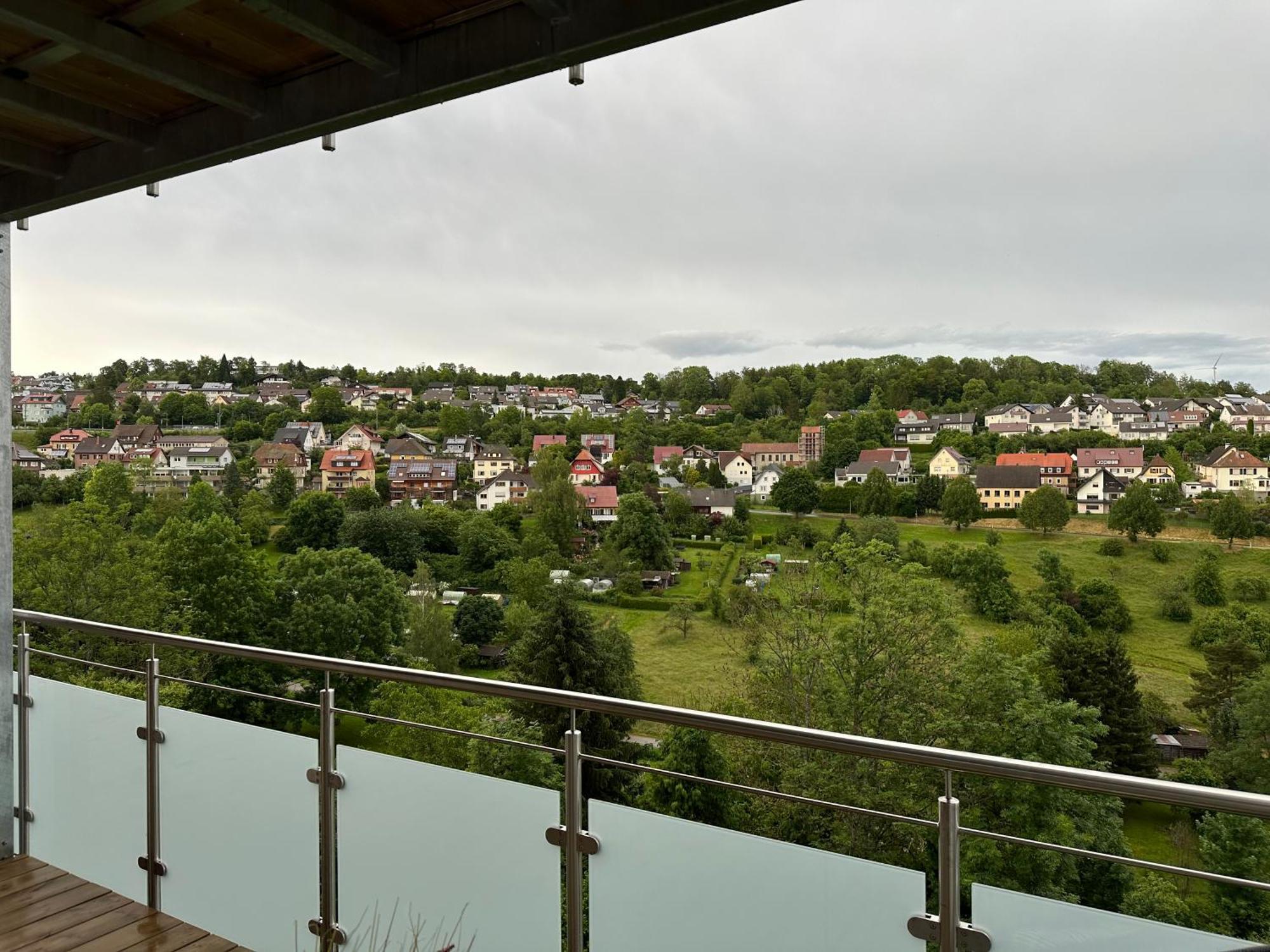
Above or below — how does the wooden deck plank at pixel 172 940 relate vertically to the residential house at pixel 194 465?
below

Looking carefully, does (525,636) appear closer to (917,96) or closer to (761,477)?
(761,477)

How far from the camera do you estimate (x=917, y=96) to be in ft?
200

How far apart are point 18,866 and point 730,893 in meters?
2.52

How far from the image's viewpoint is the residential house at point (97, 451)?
40.9 m

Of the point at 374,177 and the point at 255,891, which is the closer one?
the point at 255,891

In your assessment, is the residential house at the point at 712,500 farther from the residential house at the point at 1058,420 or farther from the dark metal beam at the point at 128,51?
the dark metal beam at the point at 128,51

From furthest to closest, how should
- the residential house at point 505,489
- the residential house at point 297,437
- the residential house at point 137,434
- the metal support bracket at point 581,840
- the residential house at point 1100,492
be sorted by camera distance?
the residential house at point 505,489 → the residential house at point 297,437 → the residential house at point 137,434 → the residential house at point 1100,492 → the metal support bracket at point 581,840

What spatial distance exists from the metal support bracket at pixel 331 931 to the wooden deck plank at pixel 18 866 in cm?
127

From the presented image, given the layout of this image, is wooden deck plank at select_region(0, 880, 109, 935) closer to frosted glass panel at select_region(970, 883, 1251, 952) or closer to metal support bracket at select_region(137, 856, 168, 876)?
metal support bracket at select_region(137, 856, 168, 876)

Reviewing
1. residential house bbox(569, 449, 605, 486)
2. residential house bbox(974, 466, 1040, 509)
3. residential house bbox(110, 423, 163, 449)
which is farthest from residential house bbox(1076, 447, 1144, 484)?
residential house bbox(110, 423, 163, 449)

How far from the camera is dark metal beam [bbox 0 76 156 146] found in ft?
6.13

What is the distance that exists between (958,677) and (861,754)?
77.0 feet

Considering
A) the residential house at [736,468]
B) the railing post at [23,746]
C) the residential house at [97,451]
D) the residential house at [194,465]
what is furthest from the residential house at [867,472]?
the railing post at [23,746]

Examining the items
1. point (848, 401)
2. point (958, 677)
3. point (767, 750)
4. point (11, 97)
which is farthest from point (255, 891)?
point (848, 401)
